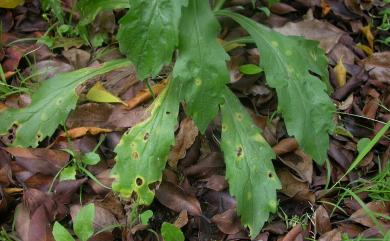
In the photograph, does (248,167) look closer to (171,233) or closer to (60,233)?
(171,233)

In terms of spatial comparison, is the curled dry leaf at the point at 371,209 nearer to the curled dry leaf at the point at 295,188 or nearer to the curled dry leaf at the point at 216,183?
the curled dry leaf at the point at 295,188

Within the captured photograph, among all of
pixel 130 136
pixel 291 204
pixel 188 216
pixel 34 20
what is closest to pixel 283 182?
pixel 291 204

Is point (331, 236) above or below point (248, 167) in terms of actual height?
below

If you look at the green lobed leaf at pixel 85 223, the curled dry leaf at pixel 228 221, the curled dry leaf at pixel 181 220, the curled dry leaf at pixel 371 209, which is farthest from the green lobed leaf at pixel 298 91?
the green lobed leaf at pixel 85 223

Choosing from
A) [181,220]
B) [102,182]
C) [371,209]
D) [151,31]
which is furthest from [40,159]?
[371,209]

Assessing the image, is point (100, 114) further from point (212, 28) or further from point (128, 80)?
point (212, 28)

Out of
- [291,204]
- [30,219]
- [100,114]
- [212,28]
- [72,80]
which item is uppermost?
[212,28]

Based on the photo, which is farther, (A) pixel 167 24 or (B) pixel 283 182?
(B) pixel 283 182
